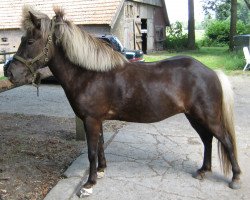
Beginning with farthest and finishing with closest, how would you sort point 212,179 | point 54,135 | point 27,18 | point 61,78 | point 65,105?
point 65,105
point 54,135
point 212,179
point 61,78
point 27,18

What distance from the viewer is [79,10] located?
1873cm

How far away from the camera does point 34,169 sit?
423cm

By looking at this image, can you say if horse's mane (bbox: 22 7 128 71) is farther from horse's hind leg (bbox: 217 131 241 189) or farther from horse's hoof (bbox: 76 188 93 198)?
horse's hind leg (bbox: 217 131 241 189)

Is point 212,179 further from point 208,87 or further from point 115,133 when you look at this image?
point 115,133

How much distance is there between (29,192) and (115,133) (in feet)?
7.55

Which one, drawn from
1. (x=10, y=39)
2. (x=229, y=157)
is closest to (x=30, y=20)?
(x=229, y=157)

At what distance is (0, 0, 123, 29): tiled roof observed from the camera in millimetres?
17766

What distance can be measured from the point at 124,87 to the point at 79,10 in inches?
631

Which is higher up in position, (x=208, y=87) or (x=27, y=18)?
(x=27, y=18)

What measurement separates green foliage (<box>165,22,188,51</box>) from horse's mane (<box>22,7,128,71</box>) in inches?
884

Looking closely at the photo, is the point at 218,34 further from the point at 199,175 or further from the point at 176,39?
the point at 199,175

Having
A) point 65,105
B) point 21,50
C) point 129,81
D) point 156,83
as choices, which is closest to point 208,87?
point 156,83

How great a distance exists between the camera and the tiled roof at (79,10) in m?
17.8

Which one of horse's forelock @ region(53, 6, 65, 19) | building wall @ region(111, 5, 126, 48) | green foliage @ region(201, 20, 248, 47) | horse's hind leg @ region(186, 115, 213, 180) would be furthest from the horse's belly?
green foliage @ region(201, 20, 248, 47)
